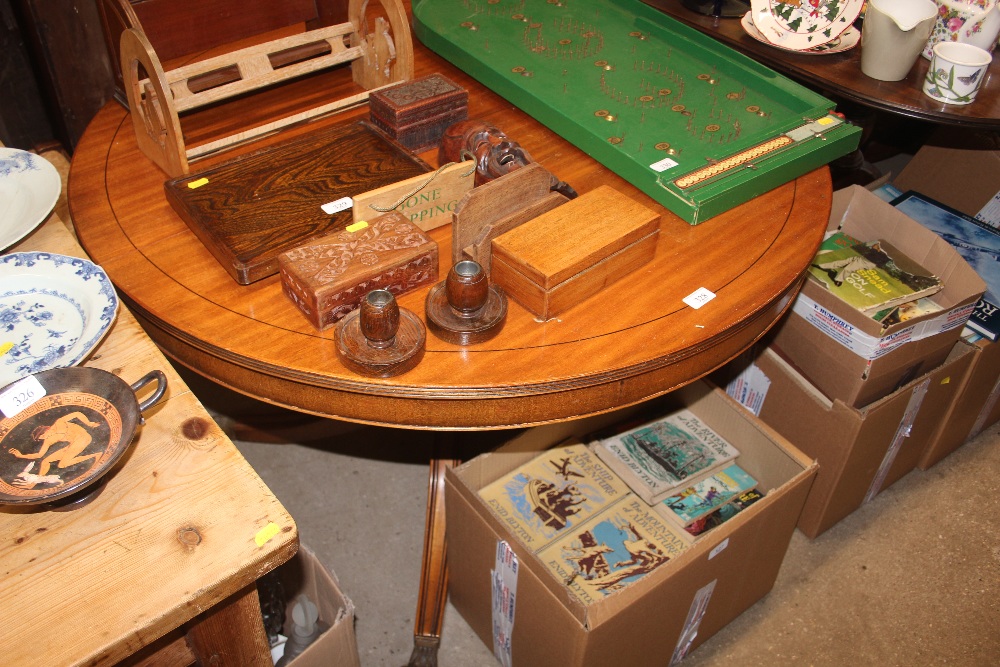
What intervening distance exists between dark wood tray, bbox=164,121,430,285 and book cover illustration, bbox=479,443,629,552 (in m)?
0.74

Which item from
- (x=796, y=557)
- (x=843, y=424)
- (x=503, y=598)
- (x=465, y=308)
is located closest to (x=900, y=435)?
(x=843, y=424)

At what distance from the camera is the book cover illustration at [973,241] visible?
210 centimetres

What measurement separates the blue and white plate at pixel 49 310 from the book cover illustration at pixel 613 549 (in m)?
0.99

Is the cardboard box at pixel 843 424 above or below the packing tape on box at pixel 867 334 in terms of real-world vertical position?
below

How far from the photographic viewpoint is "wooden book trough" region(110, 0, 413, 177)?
5.04 feet

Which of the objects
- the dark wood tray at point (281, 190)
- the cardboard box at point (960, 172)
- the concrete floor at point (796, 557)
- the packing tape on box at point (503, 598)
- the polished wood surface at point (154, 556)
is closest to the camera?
the polished wood surface at point (154, 556)

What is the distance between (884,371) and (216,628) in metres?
1.47

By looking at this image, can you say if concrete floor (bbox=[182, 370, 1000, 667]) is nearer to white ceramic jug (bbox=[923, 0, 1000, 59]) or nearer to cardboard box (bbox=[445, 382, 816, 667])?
cardboard box (bbox=[445, 382, 816, 667])

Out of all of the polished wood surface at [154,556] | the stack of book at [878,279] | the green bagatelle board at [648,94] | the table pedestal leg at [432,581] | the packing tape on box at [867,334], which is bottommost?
the table pedestal leg at [432,581]

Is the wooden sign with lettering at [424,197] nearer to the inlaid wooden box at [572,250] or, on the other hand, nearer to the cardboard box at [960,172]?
the inlaid wooden box at [572,250]

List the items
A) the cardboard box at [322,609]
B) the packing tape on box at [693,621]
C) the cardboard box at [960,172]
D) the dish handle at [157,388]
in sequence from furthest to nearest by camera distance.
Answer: the cardboard box at [960,172] < the packing tape on box at [693,621] < the cardboard box at [322,609] < the dish handle at [157,388]

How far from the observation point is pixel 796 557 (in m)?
2.12

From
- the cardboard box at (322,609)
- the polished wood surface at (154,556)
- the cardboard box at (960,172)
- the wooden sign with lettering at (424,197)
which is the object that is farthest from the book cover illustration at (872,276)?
the polished wood surface at (154,556)

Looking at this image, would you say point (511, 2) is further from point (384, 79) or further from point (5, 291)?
point (5, 291)
